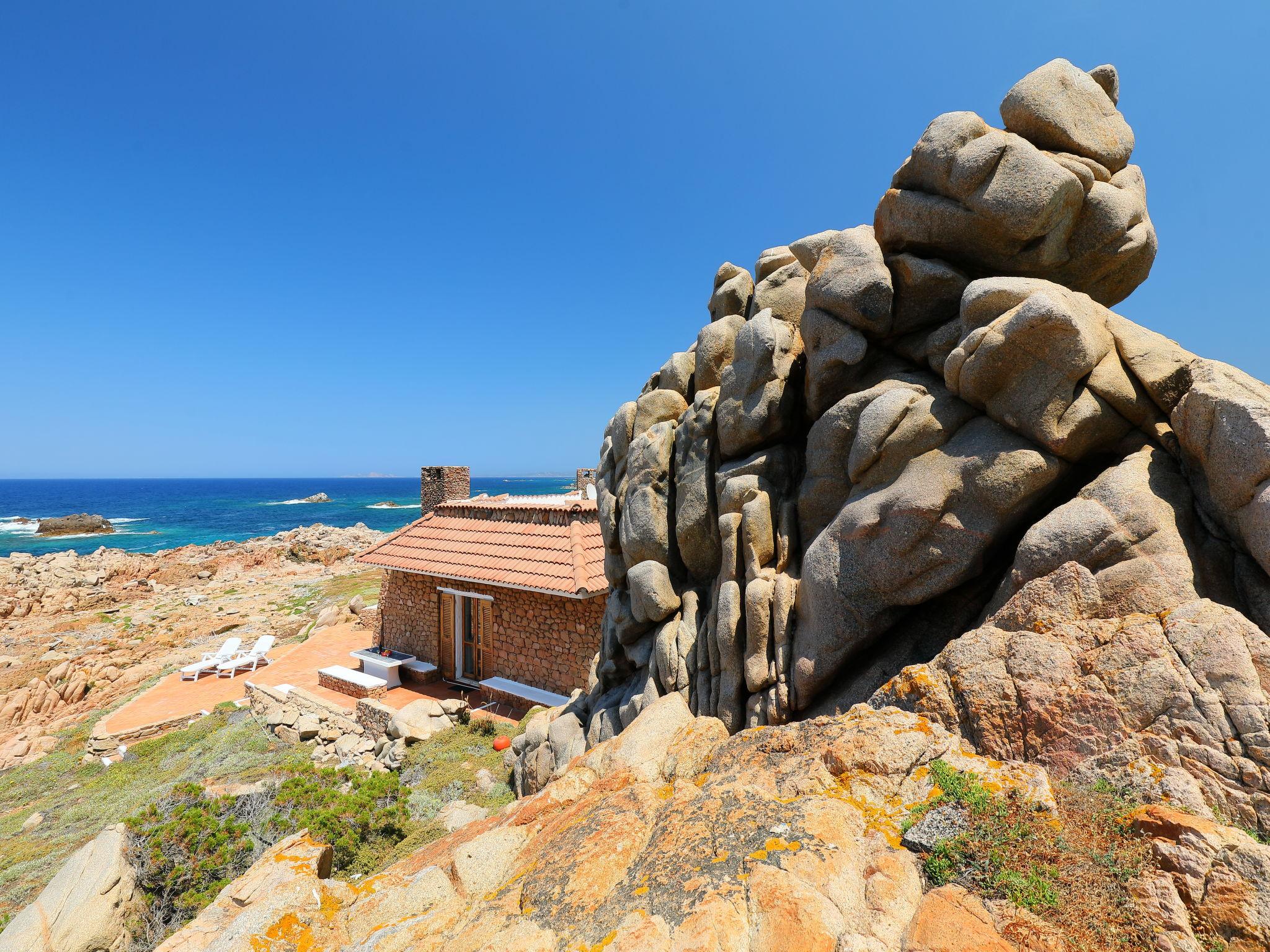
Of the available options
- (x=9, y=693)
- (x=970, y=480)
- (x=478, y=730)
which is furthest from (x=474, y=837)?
(x=9, y=693)

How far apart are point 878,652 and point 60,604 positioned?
40575 mm

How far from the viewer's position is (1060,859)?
9.51 feet

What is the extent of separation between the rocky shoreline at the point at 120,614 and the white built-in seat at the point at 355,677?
6.36m

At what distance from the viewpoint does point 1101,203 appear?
6.59 m

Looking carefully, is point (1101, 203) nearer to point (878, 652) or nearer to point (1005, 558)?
point (1005, 558)

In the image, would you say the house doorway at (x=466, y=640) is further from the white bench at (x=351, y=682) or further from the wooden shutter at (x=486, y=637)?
the white bench at (x=351, y=682)

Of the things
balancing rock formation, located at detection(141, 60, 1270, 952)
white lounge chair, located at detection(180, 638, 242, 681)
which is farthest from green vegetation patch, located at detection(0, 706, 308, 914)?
balancing rock formation, located at detection(141, 60, 1270, 952)

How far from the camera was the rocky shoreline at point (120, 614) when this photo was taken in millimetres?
17875

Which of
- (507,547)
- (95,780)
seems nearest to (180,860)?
(95,780)

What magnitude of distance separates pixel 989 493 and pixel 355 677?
17.3 meters

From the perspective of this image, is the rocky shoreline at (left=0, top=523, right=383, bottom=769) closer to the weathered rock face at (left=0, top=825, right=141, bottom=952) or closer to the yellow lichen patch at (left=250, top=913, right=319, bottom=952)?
the weathered rock face at (left=0, top=825, right=141, bottom=952)

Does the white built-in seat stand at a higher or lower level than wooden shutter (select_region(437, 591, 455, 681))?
lower

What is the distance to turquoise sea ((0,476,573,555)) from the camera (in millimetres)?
64938

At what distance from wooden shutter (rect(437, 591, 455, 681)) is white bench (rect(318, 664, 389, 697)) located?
1647mm
